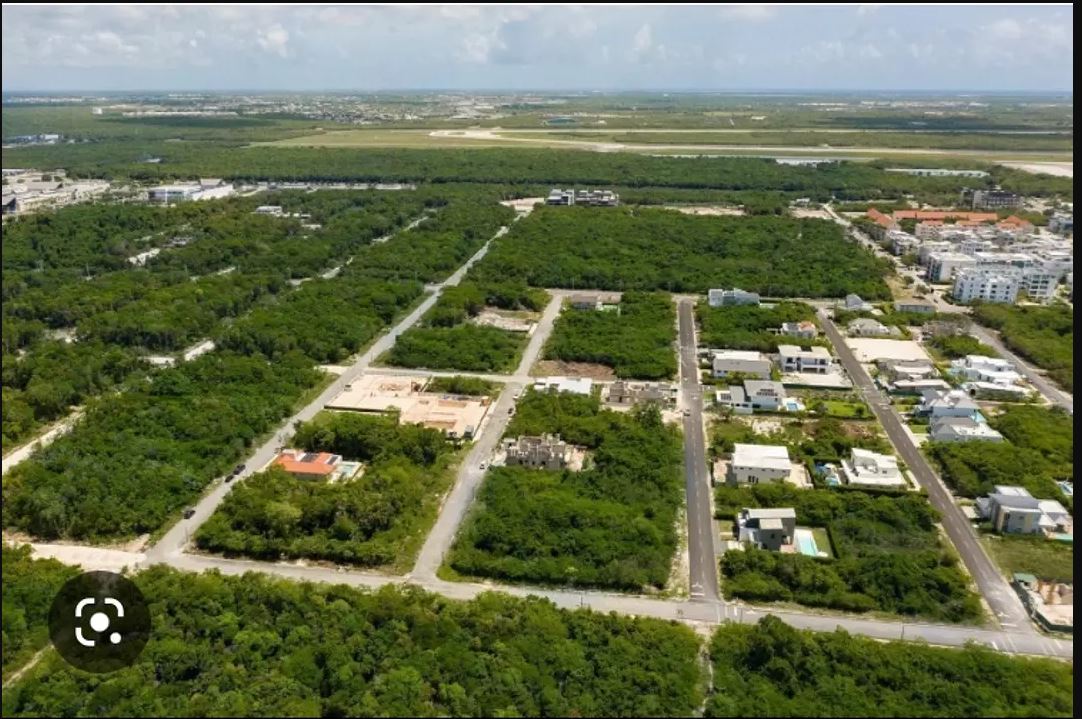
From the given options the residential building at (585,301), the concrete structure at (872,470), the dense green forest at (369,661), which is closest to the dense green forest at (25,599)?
the dense green forest at (369,661)

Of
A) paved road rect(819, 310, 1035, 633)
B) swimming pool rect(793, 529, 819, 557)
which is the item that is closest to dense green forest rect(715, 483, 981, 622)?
swimming pool rect(793, 529, 819, 557)

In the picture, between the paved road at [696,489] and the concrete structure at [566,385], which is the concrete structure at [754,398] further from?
the concrete structure at [566,385]

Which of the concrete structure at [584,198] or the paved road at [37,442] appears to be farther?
the concrete structure at [584,198]

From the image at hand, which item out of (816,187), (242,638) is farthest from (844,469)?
(816,187)

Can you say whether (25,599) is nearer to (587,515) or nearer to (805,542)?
(587,515)

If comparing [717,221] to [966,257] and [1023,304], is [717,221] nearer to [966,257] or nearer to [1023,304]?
[966,257]

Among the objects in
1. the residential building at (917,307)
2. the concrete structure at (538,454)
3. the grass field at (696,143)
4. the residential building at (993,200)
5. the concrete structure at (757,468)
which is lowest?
the concrete structure at (757,468)

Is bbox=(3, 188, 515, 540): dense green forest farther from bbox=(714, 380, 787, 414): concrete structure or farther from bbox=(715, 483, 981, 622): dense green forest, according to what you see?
bbox=(714, 380, 787, 414): concrete structure
